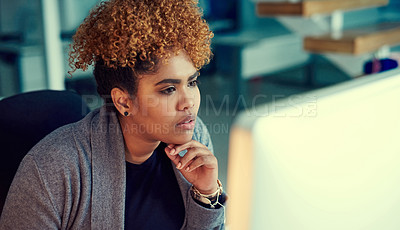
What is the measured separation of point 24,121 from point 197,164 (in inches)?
18.7

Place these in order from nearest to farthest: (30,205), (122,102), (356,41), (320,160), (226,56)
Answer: (320,160) < (30,205) < (122,102) < (356,41) < (226,56)

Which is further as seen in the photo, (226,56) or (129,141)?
(226,56)

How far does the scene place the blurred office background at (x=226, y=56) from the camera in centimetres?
290

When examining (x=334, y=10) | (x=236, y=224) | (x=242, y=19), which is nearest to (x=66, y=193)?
(x=236, y=224)

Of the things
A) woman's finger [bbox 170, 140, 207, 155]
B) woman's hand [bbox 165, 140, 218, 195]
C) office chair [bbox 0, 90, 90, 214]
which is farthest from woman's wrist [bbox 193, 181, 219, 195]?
office chair [bbox 0, 90, 90, 214]

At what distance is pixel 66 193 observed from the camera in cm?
90

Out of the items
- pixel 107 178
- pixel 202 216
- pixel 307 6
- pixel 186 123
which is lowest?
pixel 202 216

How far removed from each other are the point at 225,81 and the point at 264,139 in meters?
4.96

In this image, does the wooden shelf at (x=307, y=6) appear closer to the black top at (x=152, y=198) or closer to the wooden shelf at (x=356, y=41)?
the wooden shelf at (x=356, y=41)

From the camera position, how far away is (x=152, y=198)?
1.06m

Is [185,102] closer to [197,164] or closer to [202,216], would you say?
[197,164]

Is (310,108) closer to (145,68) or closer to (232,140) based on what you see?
(232,140)

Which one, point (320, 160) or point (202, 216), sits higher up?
point (320, 160)

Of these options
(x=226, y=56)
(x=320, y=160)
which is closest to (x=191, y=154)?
(x=320, y=160)
